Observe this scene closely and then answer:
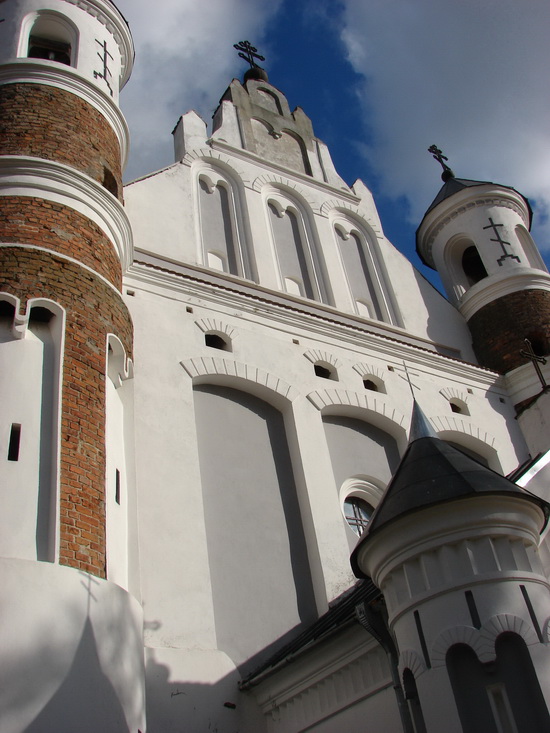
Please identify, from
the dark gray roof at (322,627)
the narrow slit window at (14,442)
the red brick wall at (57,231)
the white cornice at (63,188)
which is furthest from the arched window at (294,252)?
the narrow slit window at (14,442)

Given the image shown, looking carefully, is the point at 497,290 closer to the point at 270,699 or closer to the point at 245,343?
the point at 245,343

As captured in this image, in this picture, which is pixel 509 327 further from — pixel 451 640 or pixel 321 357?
pixel 451 640

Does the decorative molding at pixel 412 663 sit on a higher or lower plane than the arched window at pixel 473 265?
lower

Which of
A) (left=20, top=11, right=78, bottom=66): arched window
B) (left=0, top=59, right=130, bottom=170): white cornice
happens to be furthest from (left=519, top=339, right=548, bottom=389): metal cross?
(left=20, top=11, right=78, bottom=66): arched window

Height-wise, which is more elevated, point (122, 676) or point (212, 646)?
point (212, 646)

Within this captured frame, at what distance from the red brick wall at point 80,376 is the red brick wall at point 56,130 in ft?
7.26

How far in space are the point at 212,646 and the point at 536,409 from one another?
304 inches

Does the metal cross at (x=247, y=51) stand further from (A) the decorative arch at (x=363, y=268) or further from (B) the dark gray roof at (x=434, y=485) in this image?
(B) the dark gray roof at (x=434, y=485)

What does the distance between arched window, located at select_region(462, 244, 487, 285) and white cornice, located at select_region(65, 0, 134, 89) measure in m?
8.20

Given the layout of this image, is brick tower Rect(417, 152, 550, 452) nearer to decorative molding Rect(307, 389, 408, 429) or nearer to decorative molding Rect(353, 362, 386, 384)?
decorative molding Rect(353, 362, 386, 384)

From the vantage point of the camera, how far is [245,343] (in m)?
12.1

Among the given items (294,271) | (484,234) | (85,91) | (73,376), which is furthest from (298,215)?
(73,376)

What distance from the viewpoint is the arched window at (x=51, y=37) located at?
13.4 m

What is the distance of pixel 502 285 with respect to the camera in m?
16.1
